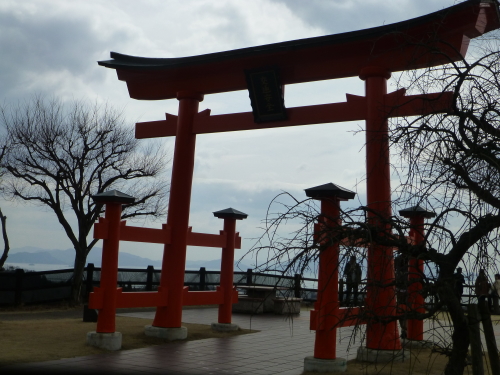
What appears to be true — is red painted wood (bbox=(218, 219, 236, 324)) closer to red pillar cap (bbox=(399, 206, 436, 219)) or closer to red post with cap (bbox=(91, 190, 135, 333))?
red post with cap (bbox=(91, 190, 135, 333))

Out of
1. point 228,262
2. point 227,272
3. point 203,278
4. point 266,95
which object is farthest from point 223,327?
point 203,278

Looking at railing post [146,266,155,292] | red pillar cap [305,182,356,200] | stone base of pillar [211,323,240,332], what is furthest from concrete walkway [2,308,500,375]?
railing post [146,266,155,292]

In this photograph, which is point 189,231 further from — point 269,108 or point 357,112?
point 357,112

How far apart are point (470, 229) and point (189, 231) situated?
692cm

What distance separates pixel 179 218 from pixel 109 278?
1889mm

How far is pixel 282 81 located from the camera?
9.66m

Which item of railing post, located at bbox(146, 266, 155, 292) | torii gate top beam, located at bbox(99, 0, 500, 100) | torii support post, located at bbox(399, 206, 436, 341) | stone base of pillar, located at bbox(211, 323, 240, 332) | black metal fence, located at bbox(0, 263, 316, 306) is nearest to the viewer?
torii support post, located at bbox(399, 206, 436, 341)

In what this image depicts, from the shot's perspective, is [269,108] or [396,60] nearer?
[396,60]

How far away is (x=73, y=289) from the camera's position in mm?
17281

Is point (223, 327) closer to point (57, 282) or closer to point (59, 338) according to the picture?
point (59, 338)

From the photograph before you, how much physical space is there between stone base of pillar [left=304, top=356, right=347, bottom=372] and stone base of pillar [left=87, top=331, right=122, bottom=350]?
3138 millimetres

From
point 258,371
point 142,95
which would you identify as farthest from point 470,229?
point 142,95

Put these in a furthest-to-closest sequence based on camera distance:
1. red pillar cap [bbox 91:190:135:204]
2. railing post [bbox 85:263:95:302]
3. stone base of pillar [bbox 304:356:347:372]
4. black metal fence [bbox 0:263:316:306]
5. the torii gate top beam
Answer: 1. railing post [bbox 85:263:95:302]
2. black metal fence [bbox 0:263:316:306]
3. red pillar cap [bbox 91:190:135:204]
4. the torii gate top beam
5. stone base of pillar [bbox 304:356:347:372]

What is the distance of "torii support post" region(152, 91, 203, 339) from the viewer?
10.0m
